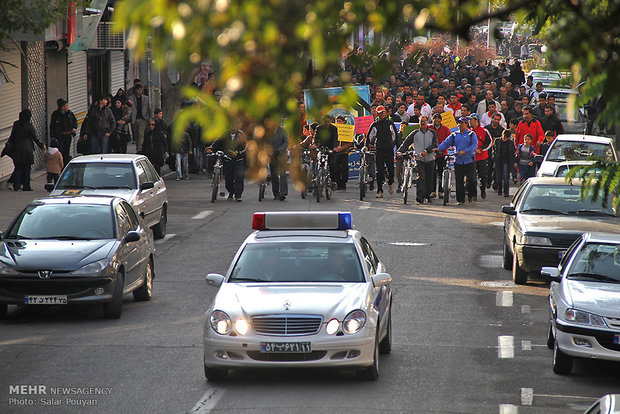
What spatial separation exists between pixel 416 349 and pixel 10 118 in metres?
20.6

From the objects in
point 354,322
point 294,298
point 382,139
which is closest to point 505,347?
point 354,322

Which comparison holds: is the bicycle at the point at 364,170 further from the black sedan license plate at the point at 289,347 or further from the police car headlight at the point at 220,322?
the black sedan license plate at the point at 289,347

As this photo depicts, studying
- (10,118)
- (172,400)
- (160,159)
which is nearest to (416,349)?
(172,400)

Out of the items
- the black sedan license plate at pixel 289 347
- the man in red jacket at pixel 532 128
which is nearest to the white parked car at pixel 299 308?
the black sedan license plate at pixel 289 347

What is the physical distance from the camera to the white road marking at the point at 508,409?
10578 mm

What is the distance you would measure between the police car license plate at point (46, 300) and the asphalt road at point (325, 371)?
30 cm

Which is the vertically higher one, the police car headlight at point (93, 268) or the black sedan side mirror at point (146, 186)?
the black sedan side mirror at point (146, 186)

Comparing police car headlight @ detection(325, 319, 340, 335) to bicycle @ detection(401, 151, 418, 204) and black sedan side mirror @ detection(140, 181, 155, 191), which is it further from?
bicycle @ detection(401, 151, 418, 204)

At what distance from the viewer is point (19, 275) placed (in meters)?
14.4

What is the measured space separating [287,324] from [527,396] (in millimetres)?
2352

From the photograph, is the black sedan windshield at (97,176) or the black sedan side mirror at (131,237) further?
the black sedan windshield at (97,176)

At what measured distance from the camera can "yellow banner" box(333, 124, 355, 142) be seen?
30.8 metres

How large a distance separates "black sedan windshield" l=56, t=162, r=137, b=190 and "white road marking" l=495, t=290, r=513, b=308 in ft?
23.6

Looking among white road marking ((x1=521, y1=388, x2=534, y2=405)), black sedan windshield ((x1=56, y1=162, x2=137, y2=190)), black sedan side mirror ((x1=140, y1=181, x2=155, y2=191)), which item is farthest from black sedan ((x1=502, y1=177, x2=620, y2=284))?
black sedan windshield ((x1=56, y1=162, x2=137, y2=190))
